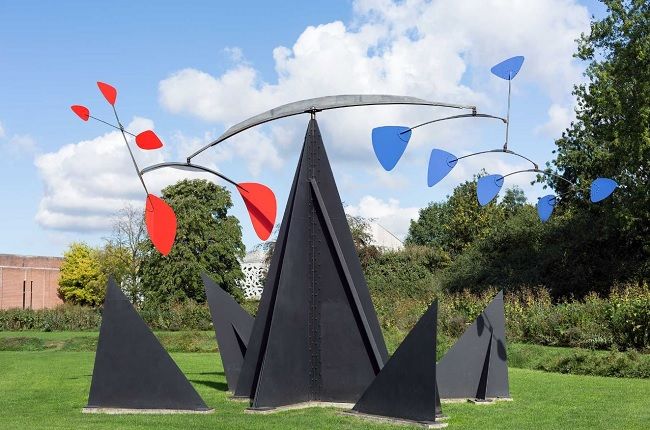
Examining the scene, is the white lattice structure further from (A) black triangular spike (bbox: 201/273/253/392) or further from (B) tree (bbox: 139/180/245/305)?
(A) black triangular spike (bbox: 201/273/253/392)

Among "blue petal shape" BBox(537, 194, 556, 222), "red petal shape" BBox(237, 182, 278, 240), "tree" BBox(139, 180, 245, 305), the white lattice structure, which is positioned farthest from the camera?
the white lattice structure

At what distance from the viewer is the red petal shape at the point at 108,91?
376 inches

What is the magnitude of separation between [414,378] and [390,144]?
3.07 meters

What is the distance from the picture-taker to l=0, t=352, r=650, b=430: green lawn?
846 cm

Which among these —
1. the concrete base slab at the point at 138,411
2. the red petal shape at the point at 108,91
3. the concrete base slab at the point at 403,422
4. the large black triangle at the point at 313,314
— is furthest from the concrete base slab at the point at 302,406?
the red petal shape at the point at 108,91

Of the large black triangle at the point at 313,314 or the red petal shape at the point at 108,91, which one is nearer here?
the red petal shape at the point at 108,91

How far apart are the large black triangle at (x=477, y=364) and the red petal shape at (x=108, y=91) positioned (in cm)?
548

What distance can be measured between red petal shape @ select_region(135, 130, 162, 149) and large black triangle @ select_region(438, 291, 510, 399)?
4738mm

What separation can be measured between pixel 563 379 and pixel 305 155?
259 inches

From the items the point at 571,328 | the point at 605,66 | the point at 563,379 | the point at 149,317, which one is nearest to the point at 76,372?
the point at 563,379

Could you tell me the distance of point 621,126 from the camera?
23906 millimetres

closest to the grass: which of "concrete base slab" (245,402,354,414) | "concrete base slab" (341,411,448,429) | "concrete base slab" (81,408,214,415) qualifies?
"concrete base slab" (245,402,354,414)

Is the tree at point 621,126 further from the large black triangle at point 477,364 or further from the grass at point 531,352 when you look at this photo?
A: the large black triangle at point 477,364

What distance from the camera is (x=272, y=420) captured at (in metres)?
8.68
